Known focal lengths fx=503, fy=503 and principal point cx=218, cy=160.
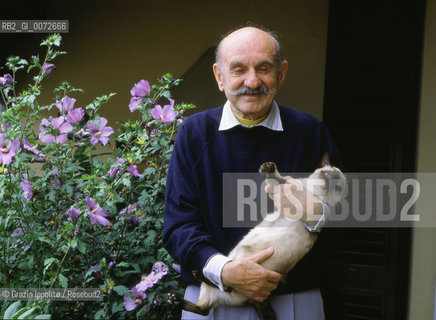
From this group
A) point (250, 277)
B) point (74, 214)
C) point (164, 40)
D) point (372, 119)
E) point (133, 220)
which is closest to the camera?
point (250, 277)

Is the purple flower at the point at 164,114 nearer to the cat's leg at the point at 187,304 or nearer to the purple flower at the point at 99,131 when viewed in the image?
the purple flower at the point at 99,131

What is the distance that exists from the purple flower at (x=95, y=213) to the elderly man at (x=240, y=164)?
24 centimetres

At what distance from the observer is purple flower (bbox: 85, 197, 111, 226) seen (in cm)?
179

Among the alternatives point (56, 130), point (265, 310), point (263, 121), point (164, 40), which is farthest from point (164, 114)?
point (164, 40)

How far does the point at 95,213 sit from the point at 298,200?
0.73 meters

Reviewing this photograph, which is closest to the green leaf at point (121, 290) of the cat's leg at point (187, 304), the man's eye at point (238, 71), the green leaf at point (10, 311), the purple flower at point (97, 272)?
the purple flower at point (97, 272)

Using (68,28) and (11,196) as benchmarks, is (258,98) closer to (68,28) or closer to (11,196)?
(11,196)

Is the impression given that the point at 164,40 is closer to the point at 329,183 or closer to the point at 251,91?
the point at 251,91

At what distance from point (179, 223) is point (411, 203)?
1394mm

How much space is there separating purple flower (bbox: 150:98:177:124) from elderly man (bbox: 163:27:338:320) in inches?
12.7

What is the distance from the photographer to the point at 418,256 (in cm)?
262

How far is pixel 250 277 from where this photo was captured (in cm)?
158

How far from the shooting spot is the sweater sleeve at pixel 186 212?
64.5 inches

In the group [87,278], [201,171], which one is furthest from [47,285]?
[201,171]
